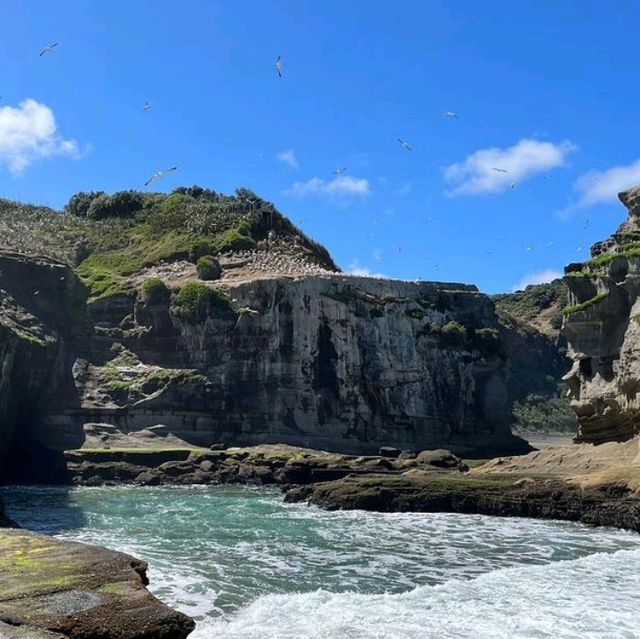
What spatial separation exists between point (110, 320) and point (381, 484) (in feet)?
140

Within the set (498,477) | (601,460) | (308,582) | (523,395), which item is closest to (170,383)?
(498,477)

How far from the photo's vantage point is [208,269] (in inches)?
3004

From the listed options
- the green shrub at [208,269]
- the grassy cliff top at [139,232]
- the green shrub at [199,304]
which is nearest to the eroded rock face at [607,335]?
the green shrub at [199,304]

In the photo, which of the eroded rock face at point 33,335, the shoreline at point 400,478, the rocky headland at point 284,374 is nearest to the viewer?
the shoreline at point 400,478

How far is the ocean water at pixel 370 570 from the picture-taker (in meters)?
15.4

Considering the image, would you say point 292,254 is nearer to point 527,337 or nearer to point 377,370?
point 377,370

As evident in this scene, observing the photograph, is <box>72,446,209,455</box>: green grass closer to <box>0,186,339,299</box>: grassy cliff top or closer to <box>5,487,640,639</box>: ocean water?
<box>5,487,640,639</box>: ocean water

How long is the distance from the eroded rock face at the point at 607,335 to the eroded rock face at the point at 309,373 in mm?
25916

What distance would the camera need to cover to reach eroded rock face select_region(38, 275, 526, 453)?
63438mm

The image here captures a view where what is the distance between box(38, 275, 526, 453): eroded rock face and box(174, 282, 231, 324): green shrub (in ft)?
1.40

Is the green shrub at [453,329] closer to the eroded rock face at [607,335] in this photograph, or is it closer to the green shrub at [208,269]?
the green shrub at [208,269]

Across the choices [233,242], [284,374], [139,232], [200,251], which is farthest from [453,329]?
[139,232]

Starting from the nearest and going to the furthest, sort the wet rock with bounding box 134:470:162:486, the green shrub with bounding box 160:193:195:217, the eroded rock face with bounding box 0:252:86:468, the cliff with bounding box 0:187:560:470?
the wet rock with bounding box 134:470:162:486, the eroded rock face with bounding box 0:252:86:468, the cliff with bounding box 0:187:560:470, the green shrub with bounding box 160:193:195:217

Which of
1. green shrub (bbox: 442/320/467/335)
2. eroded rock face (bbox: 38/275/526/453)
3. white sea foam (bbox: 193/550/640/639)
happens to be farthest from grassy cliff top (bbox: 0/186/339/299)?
white sea foam (bbox: 193/550/640/639)
